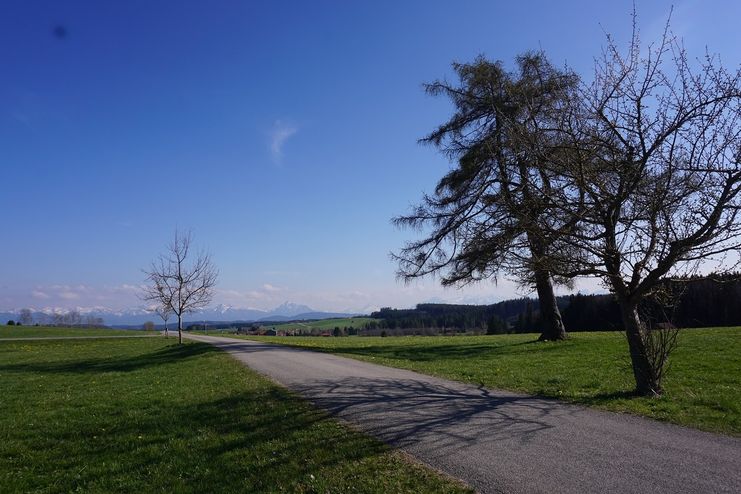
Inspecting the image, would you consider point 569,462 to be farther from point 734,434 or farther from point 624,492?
point 734,434

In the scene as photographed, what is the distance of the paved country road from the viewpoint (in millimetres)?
5219

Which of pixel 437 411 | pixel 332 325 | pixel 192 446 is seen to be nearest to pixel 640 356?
pixel 437 411

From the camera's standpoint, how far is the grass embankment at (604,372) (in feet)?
26.9

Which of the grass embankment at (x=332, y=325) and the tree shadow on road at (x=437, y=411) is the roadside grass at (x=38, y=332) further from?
the tree shadow on road at (x=437, y=411)

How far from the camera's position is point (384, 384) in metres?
11.8

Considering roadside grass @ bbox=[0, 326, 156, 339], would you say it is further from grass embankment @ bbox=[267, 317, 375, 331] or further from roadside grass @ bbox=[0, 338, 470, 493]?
roadside grass @ bbox=[0, 338, 470, 493]

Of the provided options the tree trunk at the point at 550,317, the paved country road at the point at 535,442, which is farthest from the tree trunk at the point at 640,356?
the tree trunk at the point at 550,317

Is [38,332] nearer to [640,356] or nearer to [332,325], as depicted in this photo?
[640,356]

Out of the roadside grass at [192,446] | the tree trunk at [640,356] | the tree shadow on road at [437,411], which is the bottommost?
the roadside grass at [192,446]

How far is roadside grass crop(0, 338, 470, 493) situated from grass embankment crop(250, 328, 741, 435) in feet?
15.2

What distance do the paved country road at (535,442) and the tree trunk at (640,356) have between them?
1.72 metres

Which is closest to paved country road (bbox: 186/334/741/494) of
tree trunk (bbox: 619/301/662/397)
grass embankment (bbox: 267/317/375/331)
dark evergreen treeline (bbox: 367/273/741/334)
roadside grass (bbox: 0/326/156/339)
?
tree trunk (bbox: 619/301/662/397)

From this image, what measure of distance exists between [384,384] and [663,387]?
227 inches

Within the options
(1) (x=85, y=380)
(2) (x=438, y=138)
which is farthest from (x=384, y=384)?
(2) (x=438, y=138)
